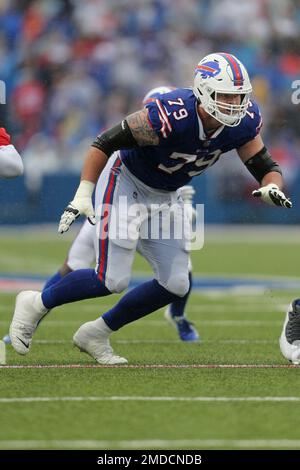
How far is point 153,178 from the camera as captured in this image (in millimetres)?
4918

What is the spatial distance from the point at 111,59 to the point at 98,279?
427 inches

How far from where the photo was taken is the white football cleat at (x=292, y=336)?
4.90m

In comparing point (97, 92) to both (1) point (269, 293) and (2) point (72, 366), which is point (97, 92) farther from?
(2) point (72, 366)

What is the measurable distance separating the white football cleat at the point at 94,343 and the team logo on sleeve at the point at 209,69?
4.20 ft

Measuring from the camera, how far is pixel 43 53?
1505cm

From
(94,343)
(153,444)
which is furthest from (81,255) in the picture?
(153,444)

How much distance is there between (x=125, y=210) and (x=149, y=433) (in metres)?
1.70

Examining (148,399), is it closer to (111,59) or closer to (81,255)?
(81,255)

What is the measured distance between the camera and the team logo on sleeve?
183 inches

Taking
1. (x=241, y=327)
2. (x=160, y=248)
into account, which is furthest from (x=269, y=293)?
(x=160, y=248)

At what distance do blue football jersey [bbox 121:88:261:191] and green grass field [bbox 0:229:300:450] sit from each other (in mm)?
904

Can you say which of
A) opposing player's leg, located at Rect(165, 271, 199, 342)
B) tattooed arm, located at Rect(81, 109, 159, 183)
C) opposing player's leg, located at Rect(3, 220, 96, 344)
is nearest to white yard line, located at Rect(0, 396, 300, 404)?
tattooed arm, located at Rect(81, 109, 159, 183)

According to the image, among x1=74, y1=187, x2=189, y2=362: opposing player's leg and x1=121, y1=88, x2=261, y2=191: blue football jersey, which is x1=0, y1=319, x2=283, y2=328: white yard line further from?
x1=121, y1=88, x2=261, y2=191: blue football jersey

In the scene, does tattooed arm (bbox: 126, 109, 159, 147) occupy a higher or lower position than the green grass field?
higher
